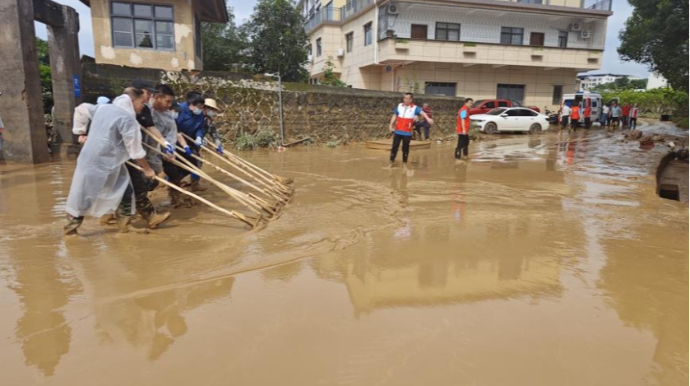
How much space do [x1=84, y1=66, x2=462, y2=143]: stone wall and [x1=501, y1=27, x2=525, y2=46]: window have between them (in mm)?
12412

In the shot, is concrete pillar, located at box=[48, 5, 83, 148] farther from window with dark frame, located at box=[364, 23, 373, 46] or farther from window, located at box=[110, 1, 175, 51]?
window with dark frame, located at box=[364, 23, 373, 46]

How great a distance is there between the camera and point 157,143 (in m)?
4.98

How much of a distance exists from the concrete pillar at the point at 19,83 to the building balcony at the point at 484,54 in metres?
16.5

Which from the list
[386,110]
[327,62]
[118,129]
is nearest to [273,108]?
[386,110]

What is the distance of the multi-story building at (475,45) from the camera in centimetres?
2284

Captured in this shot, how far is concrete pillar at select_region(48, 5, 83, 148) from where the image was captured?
9570mm

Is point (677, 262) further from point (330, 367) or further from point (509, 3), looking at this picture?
point (509, 3)

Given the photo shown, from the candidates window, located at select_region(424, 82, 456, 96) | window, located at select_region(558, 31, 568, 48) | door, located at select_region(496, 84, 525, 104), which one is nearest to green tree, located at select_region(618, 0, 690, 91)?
window, located at select_region(558, 31, 568, 48)

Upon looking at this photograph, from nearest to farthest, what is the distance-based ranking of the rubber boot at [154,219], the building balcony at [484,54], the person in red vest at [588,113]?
the rubber boot at [154,219]
the person in red vest at [588,113]
the building balcony at [484,54]

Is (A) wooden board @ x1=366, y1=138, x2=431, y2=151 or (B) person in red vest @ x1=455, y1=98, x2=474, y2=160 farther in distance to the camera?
(A) wooden board @ x1=366, y1=138, x2=431, y2=151

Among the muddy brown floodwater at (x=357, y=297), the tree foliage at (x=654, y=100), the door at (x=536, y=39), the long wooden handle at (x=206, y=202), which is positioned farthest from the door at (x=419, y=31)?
the long wooden handle at (x=206, y=202)

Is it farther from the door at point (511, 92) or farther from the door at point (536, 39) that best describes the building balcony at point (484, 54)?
the door at point (511, 92)

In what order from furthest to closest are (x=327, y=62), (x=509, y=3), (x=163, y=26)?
1. (x=327, y=62)
2. (x=509, y=3)
3. (x=163, y=26)

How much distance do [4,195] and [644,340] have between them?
7.19 m
